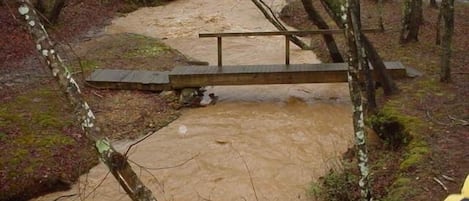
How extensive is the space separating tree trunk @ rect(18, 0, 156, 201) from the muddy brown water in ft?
8.43

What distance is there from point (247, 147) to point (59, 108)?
11.6 feet

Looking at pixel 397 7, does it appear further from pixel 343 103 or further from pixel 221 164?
pixel 221 164

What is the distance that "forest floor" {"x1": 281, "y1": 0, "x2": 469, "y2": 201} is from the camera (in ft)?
19.0

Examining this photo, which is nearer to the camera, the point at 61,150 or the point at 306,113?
the point at 61,150

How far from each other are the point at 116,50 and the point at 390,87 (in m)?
7.28

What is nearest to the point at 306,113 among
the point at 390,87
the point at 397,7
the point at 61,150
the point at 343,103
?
the point at 343,103

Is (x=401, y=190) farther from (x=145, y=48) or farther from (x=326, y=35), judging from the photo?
(x=145, y=48)

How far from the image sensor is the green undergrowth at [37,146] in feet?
22.5

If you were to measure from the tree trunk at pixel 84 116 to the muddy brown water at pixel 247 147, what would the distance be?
2.57m

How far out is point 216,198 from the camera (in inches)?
263

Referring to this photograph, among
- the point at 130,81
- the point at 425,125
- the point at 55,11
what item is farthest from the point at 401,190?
the point at 55,11

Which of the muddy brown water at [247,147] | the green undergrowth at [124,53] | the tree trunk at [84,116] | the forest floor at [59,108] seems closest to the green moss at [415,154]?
the muddy brown water at [247,147]

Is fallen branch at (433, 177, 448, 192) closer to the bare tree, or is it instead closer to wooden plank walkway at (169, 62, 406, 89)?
wooden plank walkway at (169, 62, 406, 89)

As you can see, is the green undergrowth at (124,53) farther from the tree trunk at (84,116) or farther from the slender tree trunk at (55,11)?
the tree trunk at (84,116)
